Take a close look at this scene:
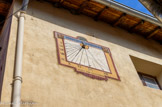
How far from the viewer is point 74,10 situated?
24.1 ft

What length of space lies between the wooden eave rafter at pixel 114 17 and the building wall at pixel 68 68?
21cm

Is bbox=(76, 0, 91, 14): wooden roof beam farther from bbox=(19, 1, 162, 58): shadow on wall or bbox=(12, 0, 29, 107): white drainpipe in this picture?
bbox=(12, 0, 29, 107): white drainpipe

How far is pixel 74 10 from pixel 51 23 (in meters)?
1.25

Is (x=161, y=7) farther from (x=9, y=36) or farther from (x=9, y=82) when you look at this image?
(x=9, y=36)

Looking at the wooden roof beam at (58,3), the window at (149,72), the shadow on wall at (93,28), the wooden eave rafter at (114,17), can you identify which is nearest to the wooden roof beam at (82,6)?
the wooden eave rafter at (114,17)

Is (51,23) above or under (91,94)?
above

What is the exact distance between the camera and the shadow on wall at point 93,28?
6598 millimetres

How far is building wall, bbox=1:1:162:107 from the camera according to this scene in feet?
14.3

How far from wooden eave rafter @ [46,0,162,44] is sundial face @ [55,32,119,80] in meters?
Result: 1.30

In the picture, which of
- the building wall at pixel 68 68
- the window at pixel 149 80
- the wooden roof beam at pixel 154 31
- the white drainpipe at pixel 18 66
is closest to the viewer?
the white drainpipe at pixel 18 66

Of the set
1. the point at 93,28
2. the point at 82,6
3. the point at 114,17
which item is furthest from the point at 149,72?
the point at 82,6

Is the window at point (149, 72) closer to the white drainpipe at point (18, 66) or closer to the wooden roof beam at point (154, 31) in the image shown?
the wooden roof beam at point (154, 31)

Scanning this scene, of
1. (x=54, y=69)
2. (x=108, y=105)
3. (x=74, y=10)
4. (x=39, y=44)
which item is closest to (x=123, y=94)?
(x=108, y=105)

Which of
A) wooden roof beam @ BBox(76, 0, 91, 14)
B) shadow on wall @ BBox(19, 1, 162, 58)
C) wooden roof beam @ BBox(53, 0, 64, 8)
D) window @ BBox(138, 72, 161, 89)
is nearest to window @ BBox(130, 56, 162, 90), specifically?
window @ BBox(138, 72, 161, 89)
